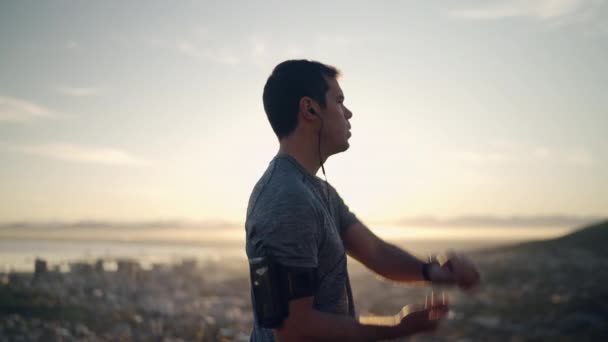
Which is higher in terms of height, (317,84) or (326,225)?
(317,84)

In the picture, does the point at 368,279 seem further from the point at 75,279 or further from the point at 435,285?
the point at 435,285

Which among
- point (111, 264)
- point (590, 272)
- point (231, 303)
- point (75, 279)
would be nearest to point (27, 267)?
point (111, 264)

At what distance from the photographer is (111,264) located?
1314 cm

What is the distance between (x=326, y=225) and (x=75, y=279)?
9354 mm

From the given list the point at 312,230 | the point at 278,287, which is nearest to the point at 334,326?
the point at 278,287

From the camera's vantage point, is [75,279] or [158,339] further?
[75,279]

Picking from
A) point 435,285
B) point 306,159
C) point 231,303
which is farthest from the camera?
→ point 231,303

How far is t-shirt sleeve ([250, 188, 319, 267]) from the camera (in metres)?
2.12

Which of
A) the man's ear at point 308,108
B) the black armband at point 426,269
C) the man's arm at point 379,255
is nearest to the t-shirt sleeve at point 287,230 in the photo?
the man's ear at point 308,108

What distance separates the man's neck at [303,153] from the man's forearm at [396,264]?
2.47 ft

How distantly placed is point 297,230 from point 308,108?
617mm

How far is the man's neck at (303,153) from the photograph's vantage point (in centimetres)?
253

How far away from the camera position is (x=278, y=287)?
208 cm

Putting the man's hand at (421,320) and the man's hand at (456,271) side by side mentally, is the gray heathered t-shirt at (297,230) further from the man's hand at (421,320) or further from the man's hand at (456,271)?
the man's hand at (456,271)
